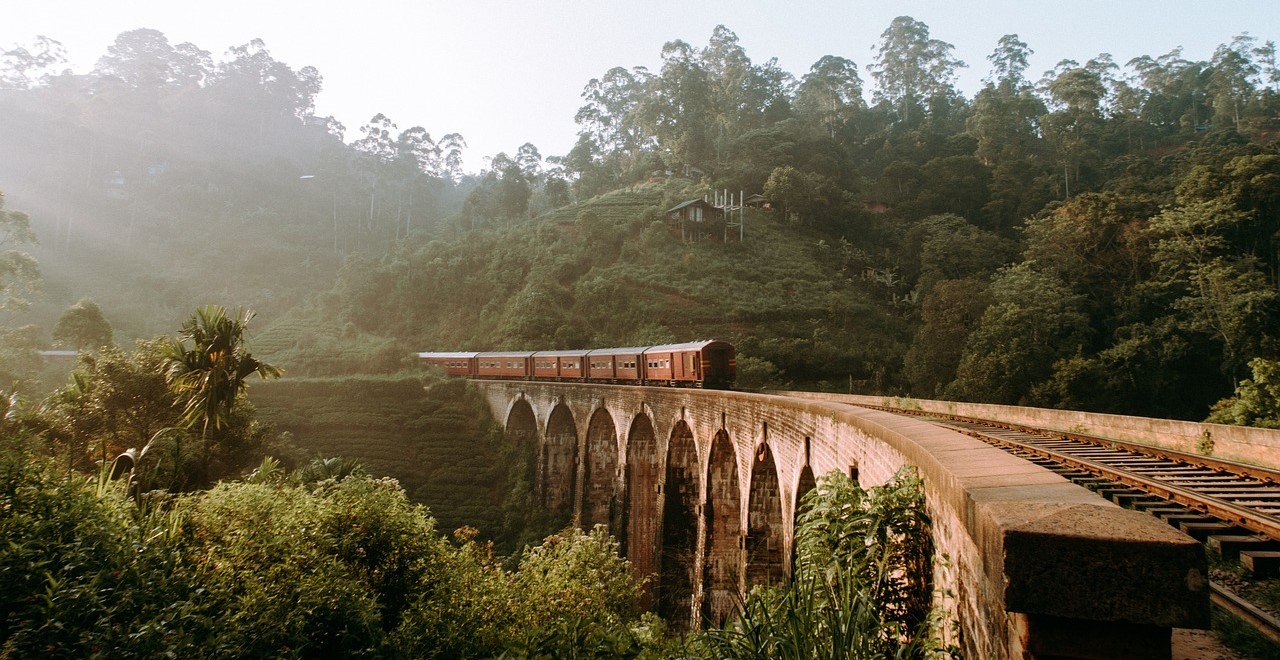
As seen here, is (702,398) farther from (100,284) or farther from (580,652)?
(100,284)

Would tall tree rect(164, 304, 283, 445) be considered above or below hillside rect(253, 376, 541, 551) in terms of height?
above

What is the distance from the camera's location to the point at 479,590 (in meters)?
7.72

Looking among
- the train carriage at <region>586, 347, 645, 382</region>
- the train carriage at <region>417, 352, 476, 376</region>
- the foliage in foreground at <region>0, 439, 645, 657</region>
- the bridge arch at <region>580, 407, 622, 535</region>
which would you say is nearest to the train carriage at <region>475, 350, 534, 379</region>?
the train carriage at <region>417, 352, 476, 376</region>

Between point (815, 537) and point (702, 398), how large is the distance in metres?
10.00

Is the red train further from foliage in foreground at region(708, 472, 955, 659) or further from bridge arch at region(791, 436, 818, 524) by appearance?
foliage in foreground at region(708, 472, 955, 659)

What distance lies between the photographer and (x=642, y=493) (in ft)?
62.1

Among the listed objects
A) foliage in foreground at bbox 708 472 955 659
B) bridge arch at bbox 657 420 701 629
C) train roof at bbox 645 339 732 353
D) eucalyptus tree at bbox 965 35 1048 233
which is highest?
eucalyptus tree at bbox 965 35 1048 233

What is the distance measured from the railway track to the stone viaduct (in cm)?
102

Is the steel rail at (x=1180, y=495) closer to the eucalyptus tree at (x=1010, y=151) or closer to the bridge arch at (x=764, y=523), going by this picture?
the bridge arch at (x=764, y=523)

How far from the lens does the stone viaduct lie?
1886 millimetres


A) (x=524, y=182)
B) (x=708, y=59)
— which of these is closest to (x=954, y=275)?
(x=524, y=182)

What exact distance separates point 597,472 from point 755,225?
25.4 m

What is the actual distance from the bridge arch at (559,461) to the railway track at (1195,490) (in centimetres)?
1710

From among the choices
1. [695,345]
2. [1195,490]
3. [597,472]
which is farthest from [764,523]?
[597,472]
